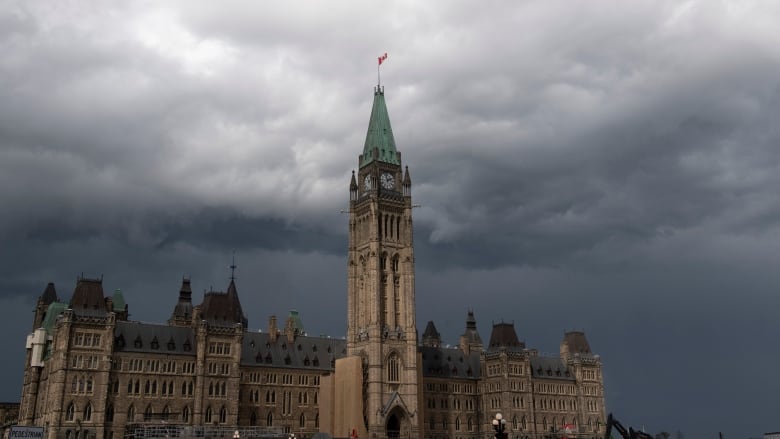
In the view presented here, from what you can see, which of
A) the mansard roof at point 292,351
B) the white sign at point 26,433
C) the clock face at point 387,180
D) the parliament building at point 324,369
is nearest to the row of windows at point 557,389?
the parliament building at point 324,369

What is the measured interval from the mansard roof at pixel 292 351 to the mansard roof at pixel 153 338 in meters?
11.4

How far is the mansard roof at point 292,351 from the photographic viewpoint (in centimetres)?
13300

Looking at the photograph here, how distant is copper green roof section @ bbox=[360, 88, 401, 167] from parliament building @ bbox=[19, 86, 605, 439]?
233 millimetres

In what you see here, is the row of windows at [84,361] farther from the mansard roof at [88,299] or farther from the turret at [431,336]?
the turret at [431,336]

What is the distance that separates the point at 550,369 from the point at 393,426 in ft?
155

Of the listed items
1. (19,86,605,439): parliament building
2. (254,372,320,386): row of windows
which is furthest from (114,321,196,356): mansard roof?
(254,372,320,386): row of windows

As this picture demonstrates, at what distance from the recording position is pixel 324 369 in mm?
139250

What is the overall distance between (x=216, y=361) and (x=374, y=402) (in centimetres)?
2622

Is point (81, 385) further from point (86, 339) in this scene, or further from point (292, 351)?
point (292, 351)

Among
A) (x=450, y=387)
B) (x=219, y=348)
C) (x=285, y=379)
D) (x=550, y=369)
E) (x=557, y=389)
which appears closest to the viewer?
(x=219, y=348)

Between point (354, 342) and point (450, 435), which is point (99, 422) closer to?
point (354, 342)

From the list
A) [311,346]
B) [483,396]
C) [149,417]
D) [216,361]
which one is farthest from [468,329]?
[149,417]

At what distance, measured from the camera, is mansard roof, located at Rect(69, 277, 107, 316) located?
113m

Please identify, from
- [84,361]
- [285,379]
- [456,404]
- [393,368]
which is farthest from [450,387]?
[84,361]
